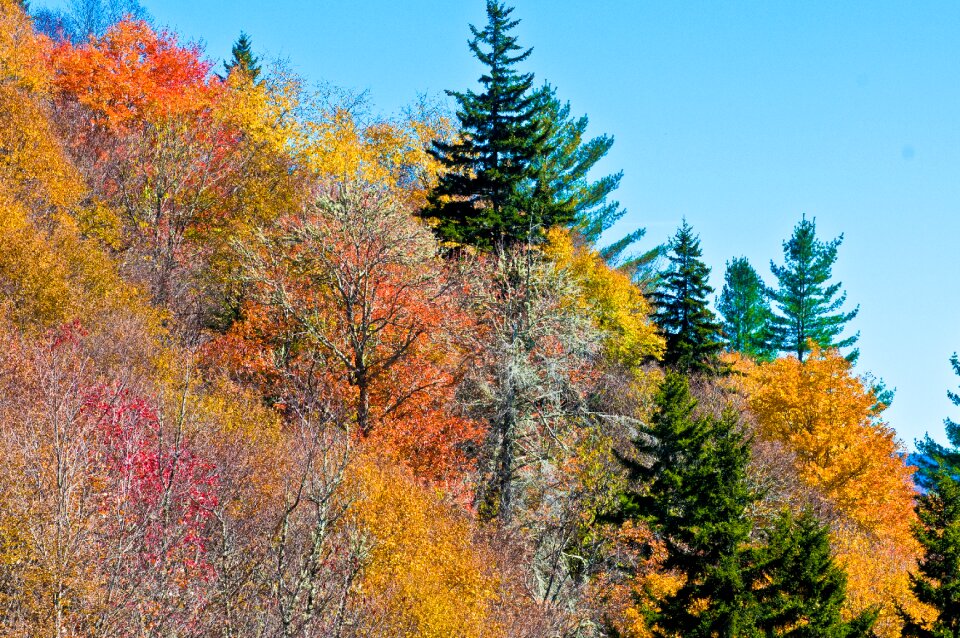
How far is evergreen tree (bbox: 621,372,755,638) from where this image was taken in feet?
65.3

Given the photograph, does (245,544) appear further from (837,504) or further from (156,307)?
(837,504)

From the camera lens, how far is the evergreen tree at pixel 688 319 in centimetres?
4491

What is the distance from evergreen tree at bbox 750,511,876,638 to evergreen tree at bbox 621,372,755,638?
0.71m

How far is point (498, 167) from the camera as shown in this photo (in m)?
35.4

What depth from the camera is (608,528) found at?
31.0 m

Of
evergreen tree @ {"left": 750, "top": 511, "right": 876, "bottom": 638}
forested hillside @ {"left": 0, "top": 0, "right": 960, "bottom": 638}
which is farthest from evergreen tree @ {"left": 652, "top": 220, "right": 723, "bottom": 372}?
evergreen tree @ {"left": 750, "top": 511, "right": 876, "bottom": 638}

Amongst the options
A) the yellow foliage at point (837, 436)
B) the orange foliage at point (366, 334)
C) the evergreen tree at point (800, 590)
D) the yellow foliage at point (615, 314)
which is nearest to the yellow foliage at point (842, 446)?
the yellow foliage at point (837, 436)

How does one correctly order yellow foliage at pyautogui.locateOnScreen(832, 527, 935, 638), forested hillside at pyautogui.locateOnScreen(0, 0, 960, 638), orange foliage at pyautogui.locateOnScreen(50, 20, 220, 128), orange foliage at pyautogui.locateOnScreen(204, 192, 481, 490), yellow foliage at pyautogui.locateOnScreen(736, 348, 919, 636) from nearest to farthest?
forested hillside at pyautogui.locateOnScreen(0, 0, 960, 638) → yellow foliage at pyautogui.locateOnScreen(832, 527, 935, 638) → orange foliage at pyautogui.locateOnScreen(204, 192, 481, 490) → yellow foliage at pyautogui.locateOnScreen(736, 348, 919, 636) → orange foliage at pyautogui.locateOnScreen(50, 20, 220, 128)

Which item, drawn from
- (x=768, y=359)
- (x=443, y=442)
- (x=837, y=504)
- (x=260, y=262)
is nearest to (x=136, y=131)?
(x=260, y=262)

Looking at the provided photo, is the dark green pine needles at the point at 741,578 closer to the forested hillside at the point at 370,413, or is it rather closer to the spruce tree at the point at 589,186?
the forested hillside at the point at 370,413

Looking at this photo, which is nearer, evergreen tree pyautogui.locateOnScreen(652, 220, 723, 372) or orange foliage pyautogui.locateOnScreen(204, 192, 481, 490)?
orange foliage pyautogui.locateOnScreen(204, 192, 481, 490)

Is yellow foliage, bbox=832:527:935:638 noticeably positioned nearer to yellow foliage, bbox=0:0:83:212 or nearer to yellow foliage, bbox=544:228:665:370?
yellow foliage, bbox=544:228:665:370

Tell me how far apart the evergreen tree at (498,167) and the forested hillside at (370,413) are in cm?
16

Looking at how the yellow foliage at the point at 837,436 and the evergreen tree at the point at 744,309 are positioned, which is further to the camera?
the evergreen tree at the point at 744,309
